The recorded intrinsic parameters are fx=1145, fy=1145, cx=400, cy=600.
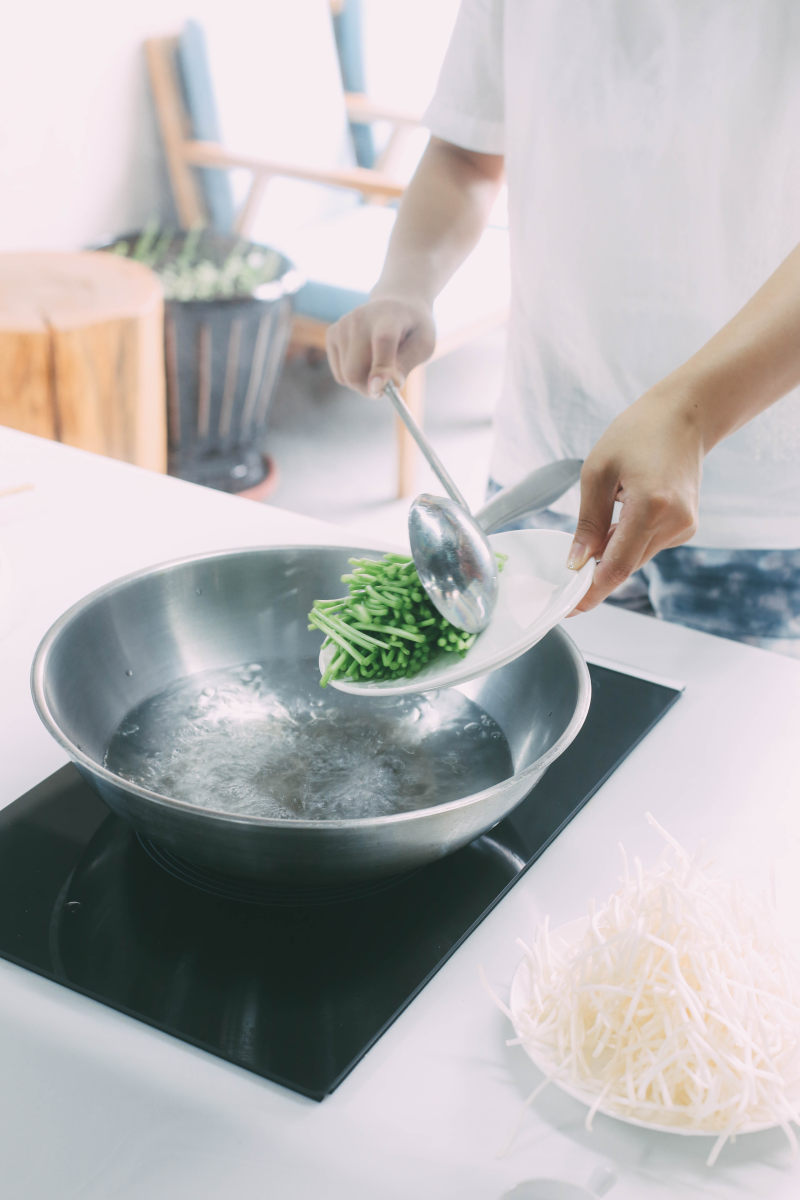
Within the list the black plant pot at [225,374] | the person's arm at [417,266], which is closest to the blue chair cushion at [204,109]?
the black plant pot at [225,374]

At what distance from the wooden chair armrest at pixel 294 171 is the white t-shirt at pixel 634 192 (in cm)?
175

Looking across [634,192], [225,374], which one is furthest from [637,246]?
[225,374]

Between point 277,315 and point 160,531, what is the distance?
1.78 meters

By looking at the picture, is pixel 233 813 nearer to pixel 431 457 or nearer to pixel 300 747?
pixel 300 747

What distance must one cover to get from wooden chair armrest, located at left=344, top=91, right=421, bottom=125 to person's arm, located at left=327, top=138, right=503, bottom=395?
2212 millimetres

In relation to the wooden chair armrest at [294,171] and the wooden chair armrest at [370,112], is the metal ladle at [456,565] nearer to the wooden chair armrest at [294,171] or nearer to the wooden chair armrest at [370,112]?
the wooden chair armrest at [294,171]

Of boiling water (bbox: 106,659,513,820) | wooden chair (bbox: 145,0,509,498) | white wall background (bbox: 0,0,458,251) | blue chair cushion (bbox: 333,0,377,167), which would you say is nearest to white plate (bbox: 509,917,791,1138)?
boiling water (bbox: 106,659,513,820)

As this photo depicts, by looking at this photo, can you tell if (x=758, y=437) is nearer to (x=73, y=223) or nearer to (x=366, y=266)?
(x=366, y=266)

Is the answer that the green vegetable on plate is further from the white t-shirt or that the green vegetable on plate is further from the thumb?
the white t-shirt

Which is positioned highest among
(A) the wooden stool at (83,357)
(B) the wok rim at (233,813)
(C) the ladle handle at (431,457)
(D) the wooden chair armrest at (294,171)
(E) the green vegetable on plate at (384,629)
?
(C) the ladle handle at (431,457)

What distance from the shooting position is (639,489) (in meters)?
0.73

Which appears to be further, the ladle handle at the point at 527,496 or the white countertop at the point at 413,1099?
the ladle handle at the point at 527,496

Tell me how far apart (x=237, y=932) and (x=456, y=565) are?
0.28m

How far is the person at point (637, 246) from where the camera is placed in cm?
95
